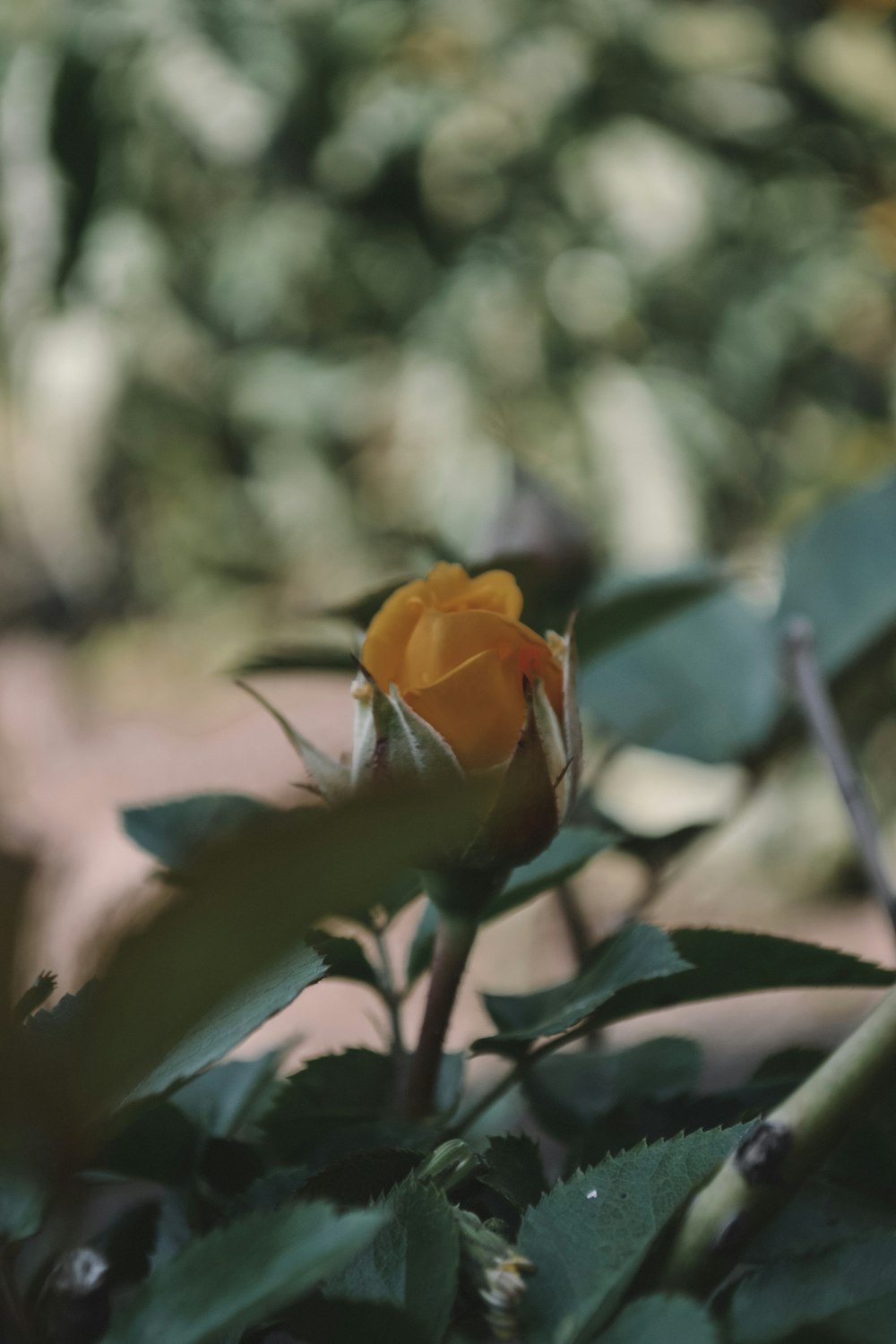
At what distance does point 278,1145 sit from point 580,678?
0.24 m

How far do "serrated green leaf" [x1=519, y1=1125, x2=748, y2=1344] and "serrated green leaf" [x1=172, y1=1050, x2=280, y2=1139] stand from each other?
9 centimetres

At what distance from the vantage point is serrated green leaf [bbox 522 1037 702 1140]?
274mm

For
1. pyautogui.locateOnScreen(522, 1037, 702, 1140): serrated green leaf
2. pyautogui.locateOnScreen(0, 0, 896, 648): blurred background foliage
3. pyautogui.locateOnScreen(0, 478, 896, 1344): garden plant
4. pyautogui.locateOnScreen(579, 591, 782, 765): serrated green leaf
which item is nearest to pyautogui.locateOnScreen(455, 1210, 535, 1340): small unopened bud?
pyautogui.locateOnScreen(0, 478, 896, 1344): garden plant

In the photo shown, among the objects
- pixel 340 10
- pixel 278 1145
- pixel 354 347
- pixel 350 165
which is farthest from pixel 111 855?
pixel 278 1145

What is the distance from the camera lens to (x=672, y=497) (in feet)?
5.83

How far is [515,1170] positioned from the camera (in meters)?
0.20

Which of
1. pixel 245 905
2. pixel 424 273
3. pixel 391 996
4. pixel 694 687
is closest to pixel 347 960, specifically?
pixel 391 996

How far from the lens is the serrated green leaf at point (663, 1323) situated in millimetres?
146

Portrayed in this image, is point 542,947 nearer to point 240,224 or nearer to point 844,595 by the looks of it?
point 844,595

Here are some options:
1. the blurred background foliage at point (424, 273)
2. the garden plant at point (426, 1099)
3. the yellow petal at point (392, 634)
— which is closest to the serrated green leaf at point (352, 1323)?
the garden plant at point (426, 1099)

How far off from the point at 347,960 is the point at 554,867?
0.15 feet

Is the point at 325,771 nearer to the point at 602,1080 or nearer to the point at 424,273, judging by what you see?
the point at 602,1080

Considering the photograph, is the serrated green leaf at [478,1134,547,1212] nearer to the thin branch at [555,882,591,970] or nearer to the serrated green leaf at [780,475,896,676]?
the thin branch at [555,882,591,970]

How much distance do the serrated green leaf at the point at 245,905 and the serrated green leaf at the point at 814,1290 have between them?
83 millimetres
